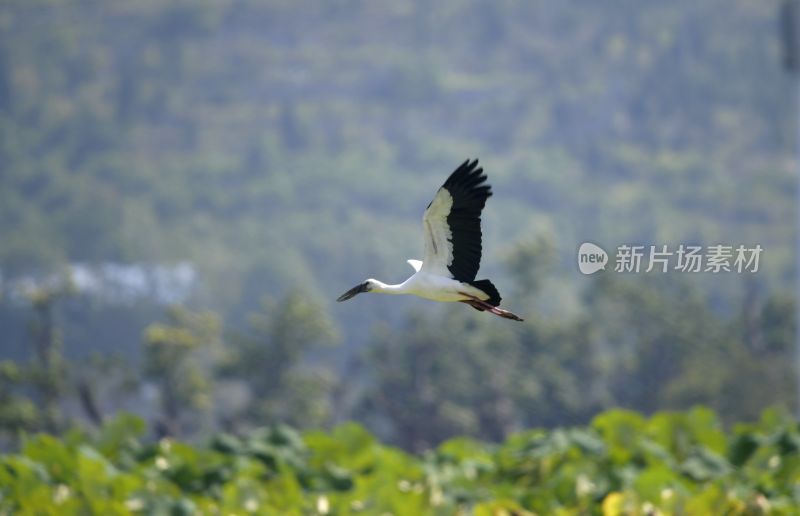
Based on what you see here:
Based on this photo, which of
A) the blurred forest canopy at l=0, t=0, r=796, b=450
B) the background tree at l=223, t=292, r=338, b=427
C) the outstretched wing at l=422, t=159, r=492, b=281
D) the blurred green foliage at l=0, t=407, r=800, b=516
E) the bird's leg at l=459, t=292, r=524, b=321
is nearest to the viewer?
the bird's leg at l=459, t=292, r=524, b=321

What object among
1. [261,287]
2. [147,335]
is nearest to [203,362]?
[147,335]

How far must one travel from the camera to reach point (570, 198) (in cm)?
7125

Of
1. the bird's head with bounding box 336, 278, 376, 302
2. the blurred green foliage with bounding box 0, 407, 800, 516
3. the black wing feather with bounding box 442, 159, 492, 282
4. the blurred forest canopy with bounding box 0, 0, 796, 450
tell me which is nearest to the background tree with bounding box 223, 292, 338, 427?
the blurred forest canopy with bounding box 0, 0, 796, 450

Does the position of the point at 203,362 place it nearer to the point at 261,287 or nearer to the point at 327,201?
the point at 261,287

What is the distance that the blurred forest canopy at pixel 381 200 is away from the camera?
50469 mm

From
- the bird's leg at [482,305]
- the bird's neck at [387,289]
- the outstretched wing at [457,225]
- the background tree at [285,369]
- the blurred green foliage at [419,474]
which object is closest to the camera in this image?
the bird's neck at [387,289]

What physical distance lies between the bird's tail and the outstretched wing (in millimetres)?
76

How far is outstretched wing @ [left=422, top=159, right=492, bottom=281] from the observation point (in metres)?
6.41

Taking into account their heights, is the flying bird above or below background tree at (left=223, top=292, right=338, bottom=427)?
below

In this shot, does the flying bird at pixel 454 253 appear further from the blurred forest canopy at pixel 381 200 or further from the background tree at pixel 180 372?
the background tree at pixel 180 372

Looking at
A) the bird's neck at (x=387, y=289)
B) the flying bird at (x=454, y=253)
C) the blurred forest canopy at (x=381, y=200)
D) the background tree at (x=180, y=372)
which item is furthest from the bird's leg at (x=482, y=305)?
the background tree at (x=180, y=372)

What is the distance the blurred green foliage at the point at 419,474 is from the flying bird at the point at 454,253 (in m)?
6.40

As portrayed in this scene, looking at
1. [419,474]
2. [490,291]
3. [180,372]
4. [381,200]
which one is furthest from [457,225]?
[381,200]

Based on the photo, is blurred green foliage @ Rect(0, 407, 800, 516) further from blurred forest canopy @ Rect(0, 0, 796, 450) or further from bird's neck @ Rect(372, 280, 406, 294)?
blurred forest canopy @ Rect(0, 0, 796, 450)
